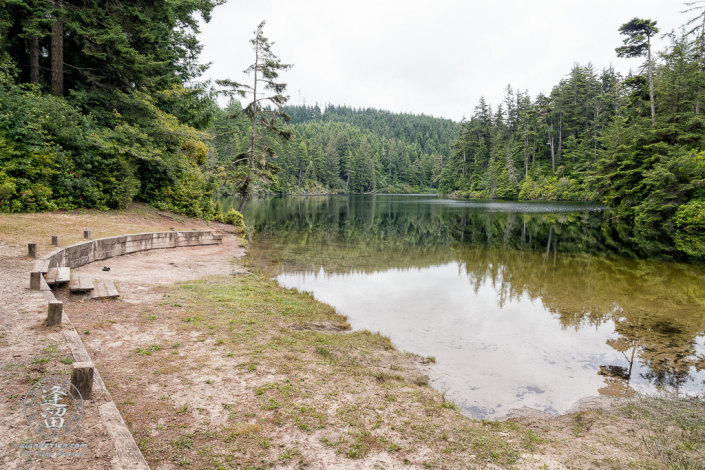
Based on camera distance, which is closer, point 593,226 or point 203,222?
point 203,222

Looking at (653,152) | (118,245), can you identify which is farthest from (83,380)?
(653,152)

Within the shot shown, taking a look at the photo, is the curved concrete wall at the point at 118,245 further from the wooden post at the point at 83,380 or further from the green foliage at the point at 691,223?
the green foliage at the point at 691,223

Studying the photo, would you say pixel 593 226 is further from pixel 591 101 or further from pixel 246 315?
pixel 591 101

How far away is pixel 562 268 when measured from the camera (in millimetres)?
14375

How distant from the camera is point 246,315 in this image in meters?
7.59

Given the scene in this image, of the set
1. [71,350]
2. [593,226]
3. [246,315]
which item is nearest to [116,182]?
[246,315]

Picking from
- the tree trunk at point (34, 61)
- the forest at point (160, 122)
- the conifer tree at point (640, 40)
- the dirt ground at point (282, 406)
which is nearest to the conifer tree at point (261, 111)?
the forest at point (160, 122)

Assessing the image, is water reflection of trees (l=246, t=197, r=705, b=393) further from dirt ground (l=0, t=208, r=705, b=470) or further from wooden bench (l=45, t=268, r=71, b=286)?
wooden bench (l=45, t=268, r=71, b=286)

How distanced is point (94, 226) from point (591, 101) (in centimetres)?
6928

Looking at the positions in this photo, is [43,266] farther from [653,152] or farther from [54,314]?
[653,152]

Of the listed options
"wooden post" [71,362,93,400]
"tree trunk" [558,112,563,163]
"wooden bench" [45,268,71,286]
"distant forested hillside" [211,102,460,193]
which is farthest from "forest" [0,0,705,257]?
"distant forested hillside" [211,102,460,193]

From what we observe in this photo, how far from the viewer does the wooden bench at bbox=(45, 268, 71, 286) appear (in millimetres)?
7016

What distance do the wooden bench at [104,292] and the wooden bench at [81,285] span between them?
0.14 meters

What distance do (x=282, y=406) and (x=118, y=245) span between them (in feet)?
34.1
